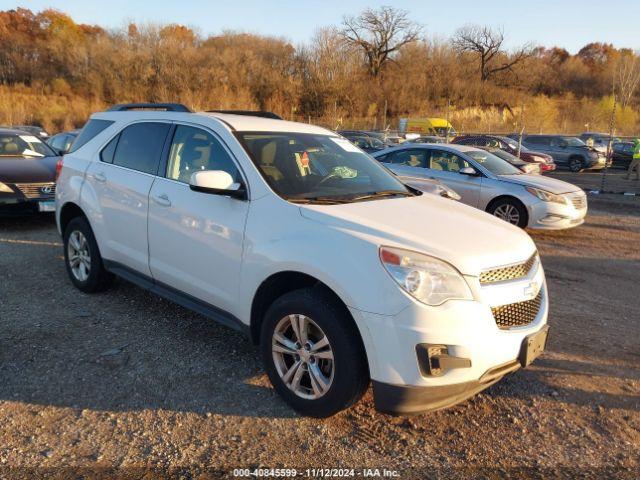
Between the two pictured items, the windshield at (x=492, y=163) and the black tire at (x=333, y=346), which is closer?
the black tire at (x=333, y=346)

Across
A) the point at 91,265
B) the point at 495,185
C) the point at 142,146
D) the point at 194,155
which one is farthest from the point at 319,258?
the point at 495,185

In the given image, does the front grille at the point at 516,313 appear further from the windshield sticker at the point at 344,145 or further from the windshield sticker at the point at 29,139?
the windshield sticker at the point at 29,139

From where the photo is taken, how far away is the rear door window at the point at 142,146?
4336mm

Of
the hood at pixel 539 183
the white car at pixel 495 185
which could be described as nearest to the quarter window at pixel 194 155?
the white car at pixel 495 185

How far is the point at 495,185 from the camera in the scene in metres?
9.27

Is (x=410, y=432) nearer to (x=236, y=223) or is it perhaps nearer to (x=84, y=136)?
(x=236, y=223)

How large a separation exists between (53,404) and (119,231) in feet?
5.43

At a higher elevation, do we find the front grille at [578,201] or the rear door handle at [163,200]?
the rear door handle at [163,200]

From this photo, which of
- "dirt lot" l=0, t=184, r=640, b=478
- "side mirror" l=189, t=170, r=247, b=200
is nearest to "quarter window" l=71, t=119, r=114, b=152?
"dirt lot" l=0, t=184, r=640, b=478

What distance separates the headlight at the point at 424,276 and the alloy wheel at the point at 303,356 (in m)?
0.58

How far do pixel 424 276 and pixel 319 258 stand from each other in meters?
0.59

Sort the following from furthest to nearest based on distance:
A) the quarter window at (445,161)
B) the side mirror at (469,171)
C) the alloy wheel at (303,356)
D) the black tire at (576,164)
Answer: the black tire at (576,164), the quarter window at (445,161), the side mirror at (469,171), the alloy wheel at (303,356)

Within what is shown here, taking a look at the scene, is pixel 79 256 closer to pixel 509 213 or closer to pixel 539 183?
pixel 509 213

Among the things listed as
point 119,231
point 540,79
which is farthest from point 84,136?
point 540,79
